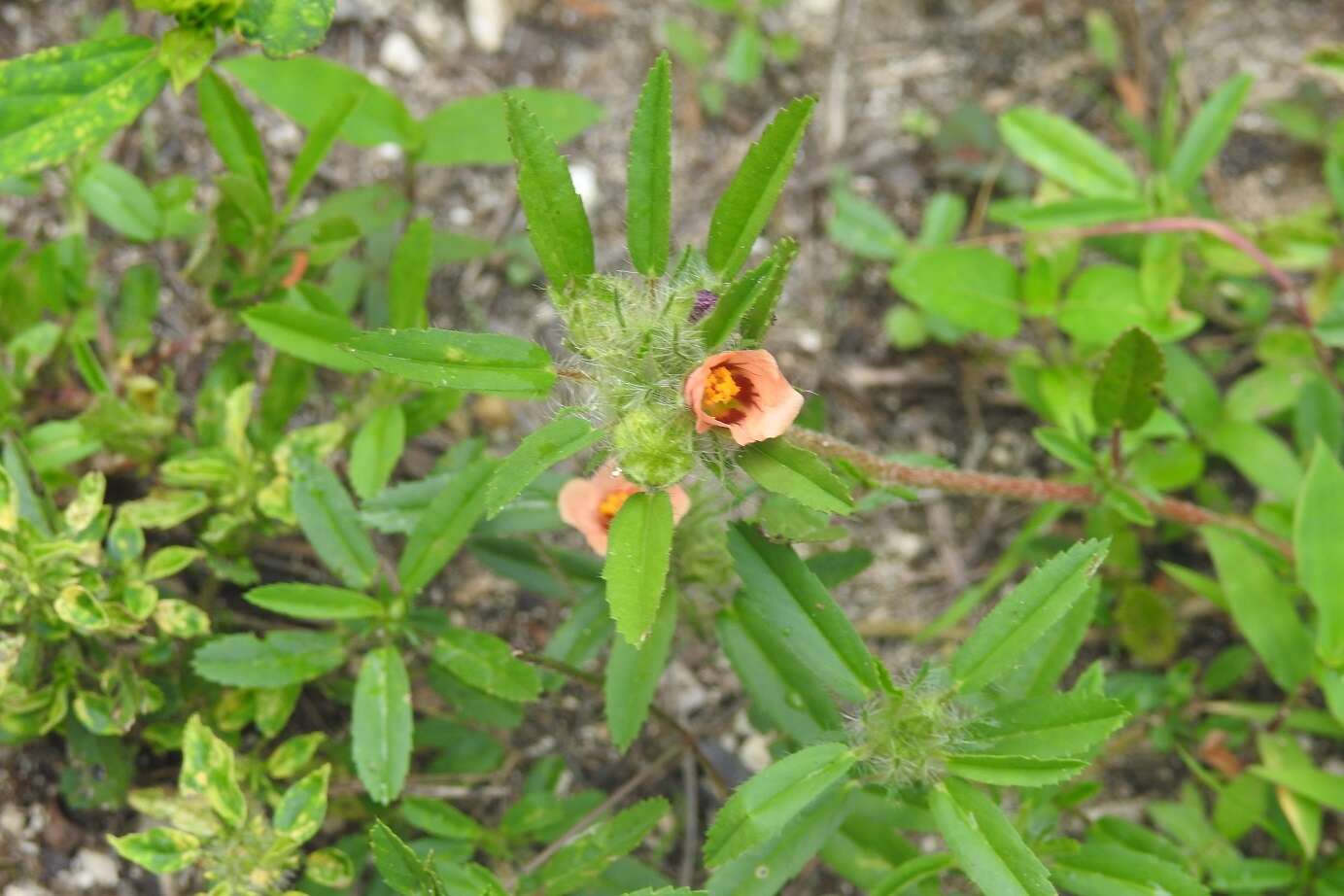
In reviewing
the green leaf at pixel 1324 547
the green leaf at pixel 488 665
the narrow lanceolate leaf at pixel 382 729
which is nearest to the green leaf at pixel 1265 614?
the green leaf at pixel 1324 547

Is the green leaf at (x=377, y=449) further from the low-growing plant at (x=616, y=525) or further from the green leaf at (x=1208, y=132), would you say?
the green leaf at (x=1208, y=132)

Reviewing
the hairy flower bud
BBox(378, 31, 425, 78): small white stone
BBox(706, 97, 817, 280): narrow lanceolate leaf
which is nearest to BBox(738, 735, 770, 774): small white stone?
the hairy flower bud

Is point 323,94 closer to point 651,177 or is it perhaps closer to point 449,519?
point 449,519

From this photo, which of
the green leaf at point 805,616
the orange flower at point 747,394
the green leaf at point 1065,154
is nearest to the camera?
the orange flower at point 747,394

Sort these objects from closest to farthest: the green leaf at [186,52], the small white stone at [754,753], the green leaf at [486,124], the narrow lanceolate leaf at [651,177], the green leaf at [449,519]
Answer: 1. the narrow lanceolate leaf at [651,177]
2. the green leaf at [186,52]
3. the green leaf at [449,519]
4. the green leaf at [486,124]
5. the small white stone at [754,753]

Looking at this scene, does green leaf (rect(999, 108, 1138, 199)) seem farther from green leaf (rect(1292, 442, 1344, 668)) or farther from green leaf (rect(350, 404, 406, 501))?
green leaf (rect(350, 404, 406, 501))

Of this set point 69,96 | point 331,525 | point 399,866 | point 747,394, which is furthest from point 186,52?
point 399,866
